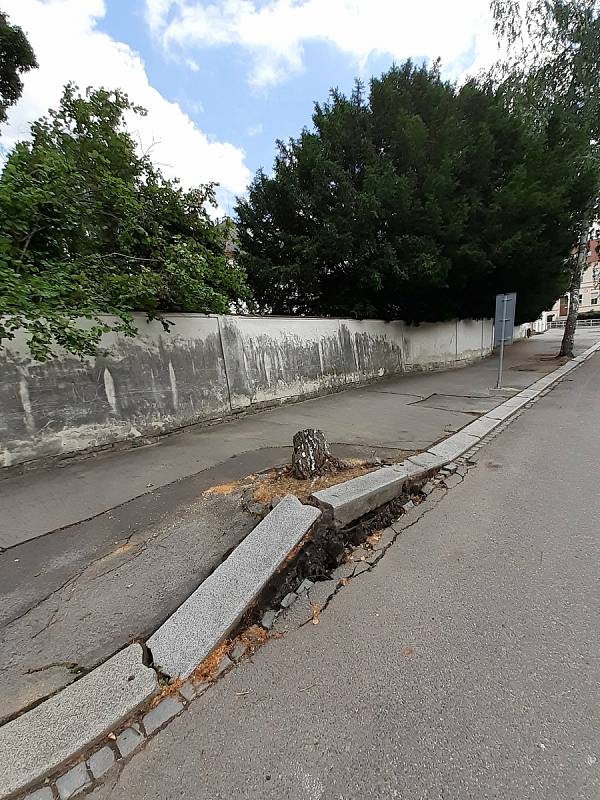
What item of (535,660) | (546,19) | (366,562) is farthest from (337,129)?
(535,660)

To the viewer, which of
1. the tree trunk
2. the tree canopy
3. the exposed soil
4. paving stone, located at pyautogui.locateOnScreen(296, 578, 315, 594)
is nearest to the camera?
paving stone, located at pyautogui.locateOnScreen(296, 578, 315, 594)

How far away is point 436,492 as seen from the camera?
3.77 metres

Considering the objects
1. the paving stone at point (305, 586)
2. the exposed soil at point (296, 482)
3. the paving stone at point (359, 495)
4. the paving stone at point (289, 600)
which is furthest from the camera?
the exposed soil at point (296, 482)

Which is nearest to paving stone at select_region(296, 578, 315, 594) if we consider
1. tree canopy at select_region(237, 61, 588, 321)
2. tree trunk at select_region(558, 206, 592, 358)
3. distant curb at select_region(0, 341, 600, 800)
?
distant curb at select_region(0, 341, 600, 800)

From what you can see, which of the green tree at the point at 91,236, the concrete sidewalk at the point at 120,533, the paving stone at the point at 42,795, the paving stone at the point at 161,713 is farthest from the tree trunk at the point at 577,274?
the paving stone at the point at 42,795

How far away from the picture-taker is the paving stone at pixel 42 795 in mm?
1307

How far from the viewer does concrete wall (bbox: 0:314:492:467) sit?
4332 millimetres

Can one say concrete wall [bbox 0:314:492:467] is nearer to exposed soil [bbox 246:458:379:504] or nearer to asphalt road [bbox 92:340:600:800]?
exposed soil [bbox 246:458:379:504]

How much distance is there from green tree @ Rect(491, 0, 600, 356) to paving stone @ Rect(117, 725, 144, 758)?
1484cm

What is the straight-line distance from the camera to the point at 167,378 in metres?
5.69

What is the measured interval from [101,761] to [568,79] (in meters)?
18.5

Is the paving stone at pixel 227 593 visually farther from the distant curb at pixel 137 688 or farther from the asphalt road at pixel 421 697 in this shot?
the asphalt road at pixel 421 697

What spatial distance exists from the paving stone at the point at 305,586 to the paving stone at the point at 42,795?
1419 millimetres

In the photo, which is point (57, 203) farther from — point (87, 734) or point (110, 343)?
point (87, 734)
